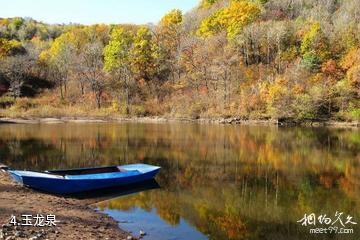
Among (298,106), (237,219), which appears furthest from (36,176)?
(298,106)

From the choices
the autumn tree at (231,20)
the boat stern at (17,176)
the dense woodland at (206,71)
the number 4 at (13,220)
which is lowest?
the number 4 at (13,220)

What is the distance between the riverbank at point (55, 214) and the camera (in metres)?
12.2

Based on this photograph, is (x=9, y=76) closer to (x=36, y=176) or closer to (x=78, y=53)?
(x=78, y=53)

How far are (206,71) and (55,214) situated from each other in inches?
2570

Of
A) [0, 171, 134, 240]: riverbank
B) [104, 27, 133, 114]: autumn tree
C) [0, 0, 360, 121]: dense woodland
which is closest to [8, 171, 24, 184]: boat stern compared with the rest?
[0, 171, 134, 240]: riverbank

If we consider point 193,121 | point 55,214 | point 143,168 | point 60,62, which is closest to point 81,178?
point 143,168

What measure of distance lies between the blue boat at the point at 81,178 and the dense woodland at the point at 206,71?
44.0 meters

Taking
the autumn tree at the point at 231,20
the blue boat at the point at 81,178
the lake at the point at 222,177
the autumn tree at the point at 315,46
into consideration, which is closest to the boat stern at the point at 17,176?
the blue boat at the point at 81,178

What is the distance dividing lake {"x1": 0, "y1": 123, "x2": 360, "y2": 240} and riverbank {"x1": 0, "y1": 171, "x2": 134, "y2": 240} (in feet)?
3.17

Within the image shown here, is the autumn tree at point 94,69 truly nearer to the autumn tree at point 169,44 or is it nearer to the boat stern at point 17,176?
the autumn tree at point 169,44

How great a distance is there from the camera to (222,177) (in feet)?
79.9

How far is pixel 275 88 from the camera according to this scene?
6481 centimetres

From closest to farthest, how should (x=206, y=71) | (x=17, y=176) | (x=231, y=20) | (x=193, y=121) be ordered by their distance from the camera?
(x=17, y=176), (x=193, y=121), (x=206, y=71), (x=231, y=20)

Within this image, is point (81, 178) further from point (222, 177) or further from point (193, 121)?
point (193, 121)
